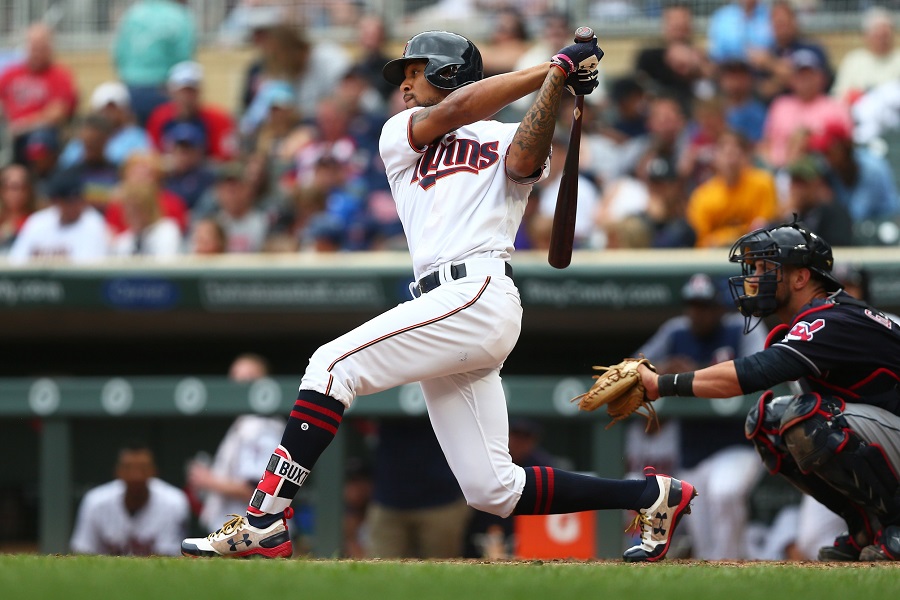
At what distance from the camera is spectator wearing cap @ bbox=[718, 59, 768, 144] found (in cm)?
914

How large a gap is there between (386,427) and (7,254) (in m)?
3.15

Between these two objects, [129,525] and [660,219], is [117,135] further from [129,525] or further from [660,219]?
[660,219]

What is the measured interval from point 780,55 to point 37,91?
5.81m

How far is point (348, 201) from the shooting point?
891cm

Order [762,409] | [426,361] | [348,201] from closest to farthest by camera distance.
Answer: [426,361] → [762,409] → [348,201]

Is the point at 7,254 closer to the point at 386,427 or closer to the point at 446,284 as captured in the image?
the point at 386,427

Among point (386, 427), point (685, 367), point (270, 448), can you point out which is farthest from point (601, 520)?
point (270, 448)

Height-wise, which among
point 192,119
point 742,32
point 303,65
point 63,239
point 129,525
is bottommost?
point 129,525

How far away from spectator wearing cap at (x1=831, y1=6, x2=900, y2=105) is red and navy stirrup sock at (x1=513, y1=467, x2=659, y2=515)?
5357 millimetres

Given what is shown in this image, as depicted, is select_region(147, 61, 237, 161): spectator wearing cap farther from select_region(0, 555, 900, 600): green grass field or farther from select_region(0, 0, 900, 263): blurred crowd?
select_region(0, 555, 900, 600): green grass field

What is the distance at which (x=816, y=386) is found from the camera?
191 inches

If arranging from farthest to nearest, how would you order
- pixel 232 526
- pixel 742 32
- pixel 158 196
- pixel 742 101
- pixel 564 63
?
pixel 742 32 < pixel 742 101 < pixel 158 196 < pixel 232 526 < pixel 564 63

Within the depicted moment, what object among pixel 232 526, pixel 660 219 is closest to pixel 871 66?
pixel 660 219

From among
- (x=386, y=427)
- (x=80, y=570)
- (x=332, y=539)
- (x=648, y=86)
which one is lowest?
(x=332, y=539)
